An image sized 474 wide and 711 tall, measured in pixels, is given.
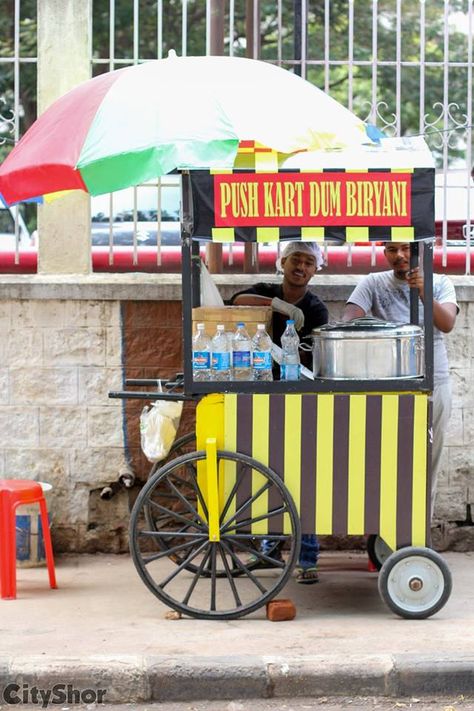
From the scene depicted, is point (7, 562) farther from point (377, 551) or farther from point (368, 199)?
point (368, 199)

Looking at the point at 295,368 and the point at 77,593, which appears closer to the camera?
the point at 295,368

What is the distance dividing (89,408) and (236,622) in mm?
1892

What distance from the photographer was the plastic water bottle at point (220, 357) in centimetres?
555

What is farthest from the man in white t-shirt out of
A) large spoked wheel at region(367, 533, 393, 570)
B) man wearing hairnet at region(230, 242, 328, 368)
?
large spoked wheel at region(367, 533, 393, 570)

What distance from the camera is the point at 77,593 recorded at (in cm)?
610

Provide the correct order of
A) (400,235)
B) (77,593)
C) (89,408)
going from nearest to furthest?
(400,235), (77,593), (89,408)

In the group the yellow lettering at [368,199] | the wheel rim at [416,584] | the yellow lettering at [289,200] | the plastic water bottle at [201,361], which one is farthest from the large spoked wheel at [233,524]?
the yellow lettering at [368,199]

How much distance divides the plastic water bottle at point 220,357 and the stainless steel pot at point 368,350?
0.45m

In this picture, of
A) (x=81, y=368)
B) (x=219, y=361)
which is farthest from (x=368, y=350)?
(x=81, y=368)

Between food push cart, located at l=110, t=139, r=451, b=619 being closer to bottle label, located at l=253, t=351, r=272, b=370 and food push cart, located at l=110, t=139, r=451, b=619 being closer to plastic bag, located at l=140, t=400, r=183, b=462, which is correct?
bottle label, located at l=253, t=351, r=272, b=370

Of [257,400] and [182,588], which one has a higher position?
[257,400]

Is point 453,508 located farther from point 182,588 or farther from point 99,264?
point 99,264

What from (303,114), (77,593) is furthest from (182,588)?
(303,114)

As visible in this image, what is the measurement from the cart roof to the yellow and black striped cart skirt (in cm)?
78
